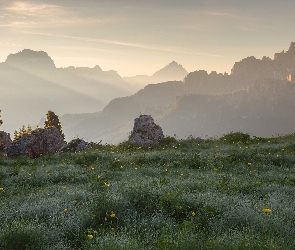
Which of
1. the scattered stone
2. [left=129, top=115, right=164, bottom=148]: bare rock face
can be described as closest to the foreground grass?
the scattered stone

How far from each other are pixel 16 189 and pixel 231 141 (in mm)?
20293

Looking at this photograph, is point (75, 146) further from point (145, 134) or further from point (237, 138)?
point (237, 138)

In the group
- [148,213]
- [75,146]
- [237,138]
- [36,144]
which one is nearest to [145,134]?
[75,146]

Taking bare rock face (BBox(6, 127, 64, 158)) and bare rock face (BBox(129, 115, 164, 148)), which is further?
bare rock face (BBox(129, 115, 164, 148))

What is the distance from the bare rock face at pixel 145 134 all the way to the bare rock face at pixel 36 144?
6.78 metres

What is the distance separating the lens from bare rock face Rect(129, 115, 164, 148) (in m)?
26.6

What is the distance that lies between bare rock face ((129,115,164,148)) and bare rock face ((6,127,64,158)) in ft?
22.2

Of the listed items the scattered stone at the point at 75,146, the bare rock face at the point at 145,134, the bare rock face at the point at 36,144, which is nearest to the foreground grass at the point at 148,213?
the bare rock face at the point at 36,144

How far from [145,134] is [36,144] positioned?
30.9 feet

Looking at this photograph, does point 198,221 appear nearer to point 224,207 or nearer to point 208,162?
point 224,207

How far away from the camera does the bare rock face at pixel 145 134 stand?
26.6 metres

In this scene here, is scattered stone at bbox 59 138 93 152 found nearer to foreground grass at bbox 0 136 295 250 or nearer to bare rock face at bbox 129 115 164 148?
bare rock face at bbox 129 115 164 148

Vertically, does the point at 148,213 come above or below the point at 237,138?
below

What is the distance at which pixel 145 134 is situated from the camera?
89.2 ft
